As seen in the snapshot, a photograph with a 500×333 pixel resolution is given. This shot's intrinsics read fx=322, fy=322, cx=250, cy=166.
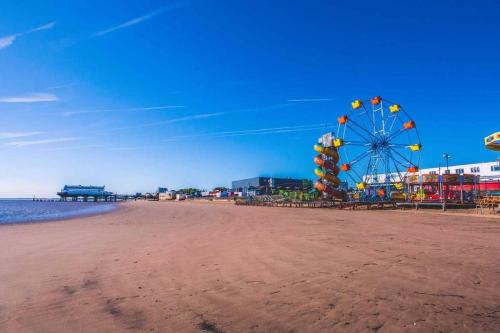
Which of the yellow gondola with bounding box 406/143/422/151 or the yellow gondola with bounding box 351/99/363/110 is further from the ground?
the yellow gondola with bounding box 351/99/363/110

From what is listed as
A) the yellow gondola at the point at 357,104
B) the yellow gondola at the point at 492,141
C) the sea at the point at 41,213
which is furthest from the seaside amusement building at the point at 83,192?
the yellow gondola at the point at 492,141

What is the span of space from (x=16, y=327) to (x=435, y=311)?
16.9 ft

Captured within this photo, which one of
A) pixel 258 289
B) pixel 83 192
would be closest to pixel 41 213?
pixel 258 289

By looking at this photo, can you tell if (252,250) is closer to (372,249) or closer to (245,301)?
(372,249)

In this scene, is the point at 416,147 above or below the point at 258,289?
above

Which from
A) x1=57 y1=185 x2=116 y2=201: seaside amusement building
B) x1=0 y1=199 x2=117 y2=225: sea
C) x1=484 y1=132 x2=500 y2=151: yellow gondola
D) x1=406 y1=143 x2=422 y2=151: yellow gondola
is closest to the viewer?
x1=484 y1=132 x2=500 y2=151: yellow gondola

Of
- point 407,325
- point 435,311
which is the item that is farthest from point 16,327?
point 435,311

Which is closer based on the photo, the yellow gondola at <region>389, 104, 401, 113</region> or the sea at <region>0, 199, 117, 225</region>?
the sea at <region>0, 199, 117, 225</region>

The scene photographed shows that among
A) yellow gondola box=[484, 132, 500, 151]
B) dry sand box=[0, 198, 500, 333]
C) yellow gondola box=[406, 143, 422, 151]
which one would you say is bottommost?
dry sand box=[0, 198, 500, 333]

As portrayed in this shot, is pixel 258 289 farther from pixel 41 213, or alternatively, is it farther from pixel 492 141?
pixel 41 213

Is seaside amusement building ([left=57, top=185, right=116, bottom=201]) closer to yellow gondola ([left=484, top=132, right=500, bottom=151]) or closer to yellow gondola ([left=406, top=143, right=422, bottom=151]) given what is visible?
yellow gondola ([left=406, top=143, right=422, bottom=151])

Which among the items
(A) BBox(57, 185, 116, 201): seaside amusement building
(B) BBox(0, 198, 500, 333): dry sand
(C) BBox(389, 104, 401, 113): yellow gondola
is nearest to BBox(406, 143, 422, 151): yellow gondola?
(C) BBox(389, 104, 401, 113): yellow gondola

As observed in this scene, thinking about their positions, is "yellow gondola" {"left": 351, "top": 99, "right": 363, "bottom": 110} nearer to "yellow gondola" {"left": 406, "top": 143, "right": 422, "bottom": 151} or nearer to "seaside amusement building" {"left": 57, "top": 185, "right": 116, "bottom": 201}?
"yellow gondola" {"left": 406, "top": 143, "right": 422, "bottom": 151}

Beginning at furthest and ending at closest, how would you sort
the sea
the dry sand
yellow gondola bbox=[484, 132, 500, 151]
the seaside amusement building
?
1. the seaside amusement building
2. the sea
3. yellow gondola bbox=[484, 132, 500, 151]
4. the dry sand
